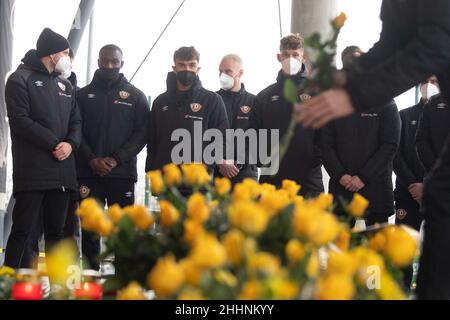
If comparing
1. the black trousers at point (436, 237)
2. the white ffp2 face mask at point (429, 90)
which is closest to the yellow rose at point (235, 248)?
the black trousers at point (436, 237)

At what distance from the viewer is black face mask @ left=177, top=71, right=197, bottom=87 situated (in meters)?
4.36

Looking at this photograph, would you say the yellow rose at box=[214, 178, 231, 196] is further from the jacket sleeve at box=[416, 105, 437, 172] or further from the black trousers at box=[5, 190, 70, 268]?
the jacket sleeve at box=[416, 105, 437, 172]

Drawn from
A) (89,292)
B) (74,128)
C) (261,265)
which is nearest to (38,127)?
(74,128)

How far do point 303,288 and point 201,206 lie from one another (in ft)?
0.74

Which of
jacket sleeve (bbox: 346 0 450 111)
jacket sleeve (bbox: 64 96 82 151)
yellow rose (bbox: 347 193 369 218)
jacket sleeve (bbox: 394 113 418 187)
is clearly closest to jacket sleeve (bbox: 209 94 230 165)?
jacket sleeve (bbox: 64 96 82 151)

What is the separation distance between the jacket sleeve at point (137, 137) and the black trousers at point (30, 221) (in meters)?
0.46

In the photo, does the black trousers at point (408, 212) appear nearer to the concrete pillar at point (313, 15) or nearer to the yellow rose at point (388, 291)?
the concrete pillar at point (313, 15)

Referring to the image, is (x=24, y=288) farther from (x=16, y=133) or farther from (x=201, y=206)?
(x=16, y=133)

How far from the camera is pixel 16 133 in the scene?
3988 mm

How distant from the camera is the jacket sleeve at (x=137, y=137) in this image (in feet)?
14.3

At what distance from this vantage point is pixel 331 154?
12.9 ft

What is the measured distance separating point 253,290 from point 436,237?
0.73 metres

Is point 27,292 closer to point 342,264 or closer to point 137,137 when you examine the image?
point 342,264
